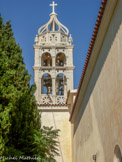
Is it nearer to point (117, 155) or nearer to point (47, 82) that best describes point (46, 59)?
point (47, 82)

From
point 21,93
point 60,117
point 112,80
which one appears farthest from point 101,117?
point 60,117

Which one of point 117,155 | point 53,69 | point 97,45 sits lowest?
point 117,155

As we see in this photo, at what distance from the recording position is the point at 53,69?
77.7 feet

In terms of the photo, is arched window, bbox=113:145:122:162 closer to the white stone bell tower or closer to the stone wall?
the stone wall

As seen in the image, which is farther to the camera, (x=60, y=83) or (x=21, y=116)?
(x=60, y=83)

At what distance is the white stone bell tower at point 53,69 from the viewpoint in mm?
19938

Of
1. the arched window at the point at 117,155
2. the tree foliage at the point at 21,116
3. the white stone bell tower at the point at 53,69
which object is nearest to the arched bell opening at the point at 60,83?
the white stone bell tower at the point at 53,69

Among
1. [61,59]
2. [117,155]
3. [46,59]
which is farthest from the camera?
[61,59]

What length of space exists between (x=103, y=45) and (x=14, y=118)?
8049 millimetres

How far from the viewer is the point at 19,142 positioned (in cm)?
1450

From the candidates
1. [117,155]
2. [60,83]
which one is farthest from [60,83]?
[117,155]

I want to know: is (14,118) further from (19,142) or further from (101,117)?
(101,117)

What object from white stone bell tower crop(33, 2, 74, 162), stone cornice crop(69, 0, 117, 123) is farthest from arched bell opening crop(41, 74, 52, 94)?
stone cornice crop(69, 0, 117, 123)

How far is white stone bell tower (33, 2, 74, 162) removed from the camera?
19938mm
